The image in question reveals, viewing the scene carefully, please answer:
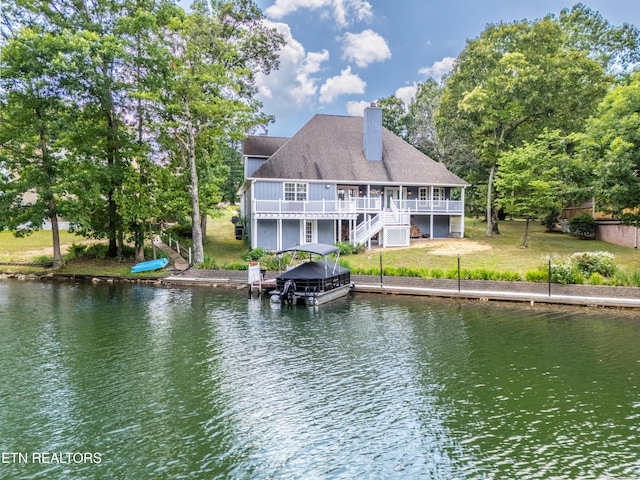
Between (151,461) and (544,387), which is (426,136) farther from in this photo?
(151,461)

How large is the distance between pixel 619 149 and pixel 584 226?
46.8ft

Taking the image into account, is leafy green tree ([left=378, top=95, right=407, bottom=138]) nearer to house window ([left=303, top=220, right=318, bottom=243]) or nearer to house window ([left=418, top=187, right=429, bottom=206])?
house window ([left=418, top=187, right=429, bottom=206])

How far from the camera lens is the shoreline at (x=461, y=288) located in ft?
58.4

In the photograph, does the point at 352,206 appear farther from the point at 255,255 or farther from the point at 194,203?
the point at 194,203

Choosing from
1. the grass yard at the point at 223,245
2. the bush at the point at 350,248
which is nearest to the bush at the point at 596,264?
the bush at the point at 350,248

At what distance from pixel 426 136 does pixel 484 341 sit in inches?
1489

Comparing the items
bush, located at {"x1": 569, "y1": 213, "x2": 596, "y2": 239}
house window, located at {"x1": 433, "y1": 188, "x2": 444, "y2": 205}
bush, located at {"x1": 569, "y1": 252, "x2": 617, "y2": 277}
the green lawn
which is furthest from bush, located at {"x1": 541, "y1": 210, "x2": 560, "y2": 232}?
bush, located at {"x1": 569, "y1": 252, "x2": 617, "y2": 277}

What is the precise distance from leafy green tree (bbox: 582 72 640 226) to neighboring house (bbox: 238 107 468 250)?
37.3 feet

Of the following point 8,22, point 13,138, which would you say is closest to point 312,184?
point 13,138

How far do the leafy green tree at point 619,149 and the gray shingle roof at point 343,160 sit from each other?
1163 centimetres

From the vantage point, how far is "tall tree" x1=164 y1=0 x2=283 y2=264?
2569 cm

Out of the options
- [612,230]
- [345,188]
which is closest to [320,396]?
[345,188]

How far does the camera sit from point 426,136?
47.3 metres

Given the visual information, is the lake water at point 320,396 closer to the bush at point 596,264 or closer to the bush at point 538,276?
the bush at point 538,276
